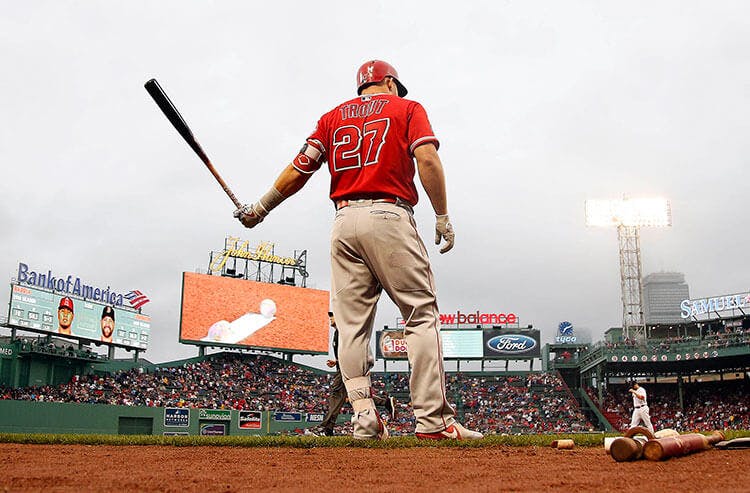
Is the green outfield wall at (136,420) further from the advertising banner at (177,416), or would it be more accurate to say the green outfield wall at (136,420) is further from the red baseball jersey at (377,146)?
the red baseball jersey at (377,146)

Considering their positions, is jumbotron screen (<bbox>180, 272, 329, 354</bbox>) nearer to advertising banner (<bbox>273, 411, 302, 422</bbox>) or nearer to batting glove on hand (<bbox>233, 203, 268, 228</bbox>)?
advertising banner (<bbox>273, 411, 302, 422</bbox>)

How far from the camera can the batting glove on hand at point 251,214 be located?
20.4 ft

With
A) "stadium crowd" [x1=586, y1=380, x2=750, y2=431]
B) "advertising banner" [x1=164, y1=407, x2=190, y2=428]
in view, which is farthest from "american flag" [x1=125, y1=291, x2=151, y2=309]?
"stadium crowd" [x1=586, y1=380, x2=750, y2=431]

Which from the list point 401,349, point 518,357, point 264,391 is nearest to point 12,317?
point 264,391

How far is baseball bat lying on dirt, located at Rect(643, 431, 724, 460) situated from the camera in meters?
3.72

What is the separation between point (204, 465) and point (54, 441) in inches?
129

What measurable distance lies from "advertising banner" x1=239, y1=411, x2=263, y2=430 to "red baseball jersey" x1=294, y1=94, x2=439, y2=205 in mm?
36583

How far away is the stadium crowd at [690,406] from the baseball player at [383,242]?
121 ft

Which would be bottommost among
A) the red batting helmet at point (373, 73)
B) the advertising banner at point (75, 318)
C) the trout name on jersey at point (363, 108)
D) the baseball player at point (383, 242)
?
the baseball player at point (383, 242)

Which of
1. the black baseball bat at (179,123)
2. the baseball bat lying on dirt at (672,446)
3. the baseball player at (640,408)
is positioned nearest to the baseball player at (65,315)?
the baseball player at (640,408)

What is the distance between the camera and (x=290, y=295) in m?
47.0

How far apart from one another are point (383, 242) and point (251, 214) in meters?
1.56

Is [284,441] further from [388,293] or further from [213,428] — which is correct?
[213,428]

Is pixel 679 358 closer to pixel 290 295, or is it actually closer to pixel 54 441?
pixel 290 295
